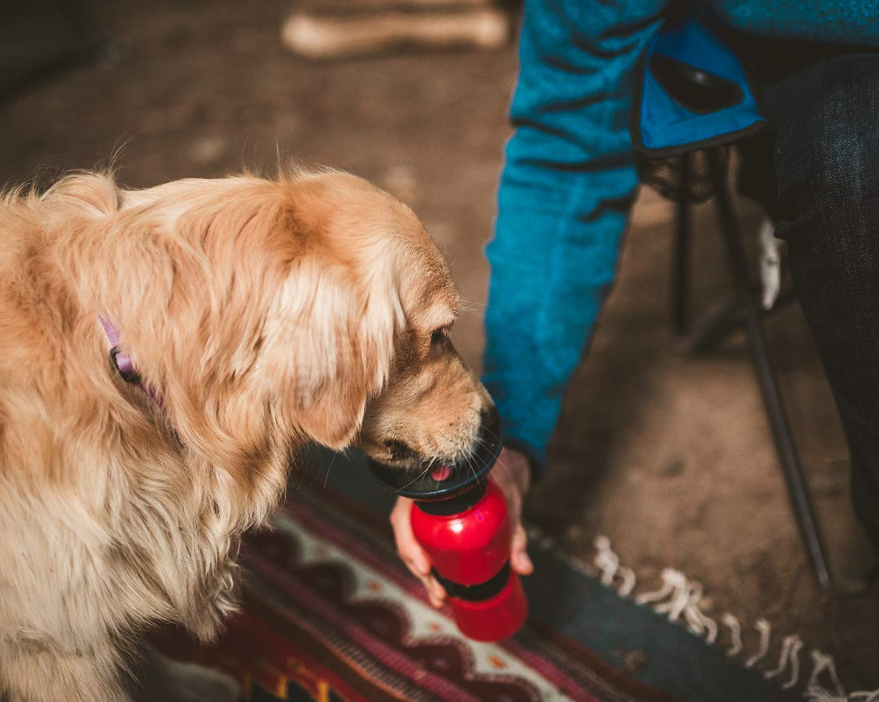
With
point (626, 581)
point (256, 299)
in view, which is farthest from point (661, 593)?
point (256, 299)

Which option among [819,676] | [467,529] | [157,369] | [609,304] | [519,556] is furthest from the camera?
[609,304]

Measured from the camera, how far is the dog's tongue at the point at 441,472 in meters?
0.90

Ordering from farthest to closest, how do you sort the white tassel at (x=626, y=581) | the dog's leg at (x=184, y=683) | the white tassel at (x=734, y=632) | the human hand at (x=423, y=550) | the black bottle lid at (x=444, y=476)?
the white tassel at (x=626, y=581) < the white tassel at (x=734, y=632) < the dog's leg at (x=184, y=683) < the human hand at (x=423, y=550) < the black bottle lid at (x=444, y=476)

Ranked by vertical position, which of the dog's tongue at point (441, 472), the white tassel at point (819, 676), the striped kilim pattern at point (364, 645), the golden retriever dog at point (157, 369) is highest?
the golden retriever dog at point (157, 369)

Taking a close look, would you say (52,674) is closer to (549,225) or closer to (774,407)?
(549,225)

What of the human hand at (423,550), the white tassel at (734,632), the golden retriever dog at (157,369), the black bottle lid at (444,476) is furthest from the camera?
the white tassel at (734,632)

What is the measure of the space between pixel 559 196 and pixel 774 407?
61 cm

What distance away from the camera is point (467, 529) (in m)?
0.89

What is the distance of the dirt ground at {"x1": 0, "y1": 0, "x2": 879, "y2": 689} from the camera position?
1359mm

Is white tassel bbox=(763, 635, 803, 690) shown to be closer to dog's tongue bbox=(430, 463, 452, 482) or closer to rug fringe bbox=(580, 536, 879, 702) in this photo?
rug fringe bbox=(580, 536, 879, 702)

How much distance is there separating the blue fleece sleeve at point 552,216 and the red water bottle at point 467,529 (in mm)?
192

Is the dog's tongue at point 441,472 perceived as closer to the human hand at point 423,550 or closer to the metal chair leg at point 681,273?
the human hand at point 423,550

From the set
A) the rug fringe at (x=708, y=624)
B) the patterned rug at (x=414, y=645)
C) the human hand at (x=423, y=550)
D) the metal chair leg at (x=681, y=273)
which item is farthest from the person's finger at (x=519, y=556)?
the metal chair leg at (x=681, y=273)

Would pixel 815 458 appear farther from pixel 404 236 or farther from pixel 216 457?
pixel 216 457
